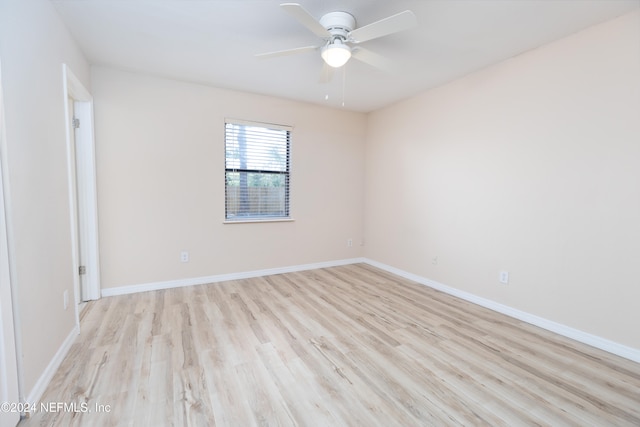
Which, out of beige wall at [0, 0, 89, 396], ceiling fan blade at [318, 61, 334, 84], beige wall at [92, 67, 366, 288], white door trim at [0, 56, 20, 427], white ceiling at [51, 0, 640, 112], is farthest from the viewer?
beige wall at [92, 67, 366, 288]

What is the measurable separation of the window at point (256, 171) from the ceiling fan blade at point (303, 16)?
2.21 metres

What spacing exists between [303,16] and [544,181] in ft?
8.13

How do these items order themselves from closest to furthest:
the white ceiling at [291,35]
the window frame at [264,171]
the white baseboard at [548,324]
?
the white ceiling at [291,35] → the white baseboard at [548,324] → the window frame at [264,171]

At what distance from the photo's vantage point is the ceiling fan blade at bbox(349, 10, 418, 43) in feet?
5.40

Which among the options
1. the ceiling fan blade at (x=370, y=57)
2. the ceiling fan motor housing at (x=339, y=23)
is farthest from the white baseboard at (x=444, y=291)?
the ceiling fan motor housing at (x=339, y=23)

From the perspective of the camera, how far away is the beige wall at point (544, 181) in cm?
214

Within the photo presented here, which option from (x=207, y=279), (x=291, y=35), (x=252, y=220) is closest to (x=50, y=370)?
(x=207, y=279)

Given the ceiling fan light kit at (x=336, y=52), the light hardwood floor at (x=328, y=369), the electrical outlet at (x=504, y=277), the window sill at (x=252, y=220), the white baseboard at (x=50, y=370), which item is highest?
the ceiling fan light kit at (x=336, y=52)

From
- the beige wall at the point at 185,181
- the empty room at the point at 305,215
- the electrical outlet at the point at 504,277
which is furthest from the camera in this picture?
the beige wall at the point at 185,181

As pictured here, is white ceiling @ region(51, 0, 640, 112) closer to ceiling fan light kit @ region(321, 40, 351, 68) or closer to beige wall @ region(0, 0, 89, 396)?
ceiling fan light kit @ region(321, 40, 351, 68)

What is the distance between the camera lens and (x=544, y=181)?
8.44 feet

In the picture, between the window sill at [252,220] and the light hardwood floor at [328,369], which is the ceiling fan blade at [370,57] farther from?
the window sill at [252,220]

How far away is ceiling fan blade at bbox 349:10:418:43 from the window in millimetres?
2243

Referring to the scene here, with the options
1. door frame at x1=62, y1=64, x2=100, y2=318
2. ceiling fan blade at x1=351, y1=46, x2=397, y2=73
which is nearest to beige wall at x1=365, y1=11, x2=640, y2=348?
ceiling fan blade at x1=351, y1=46, x2=397, y2=73
